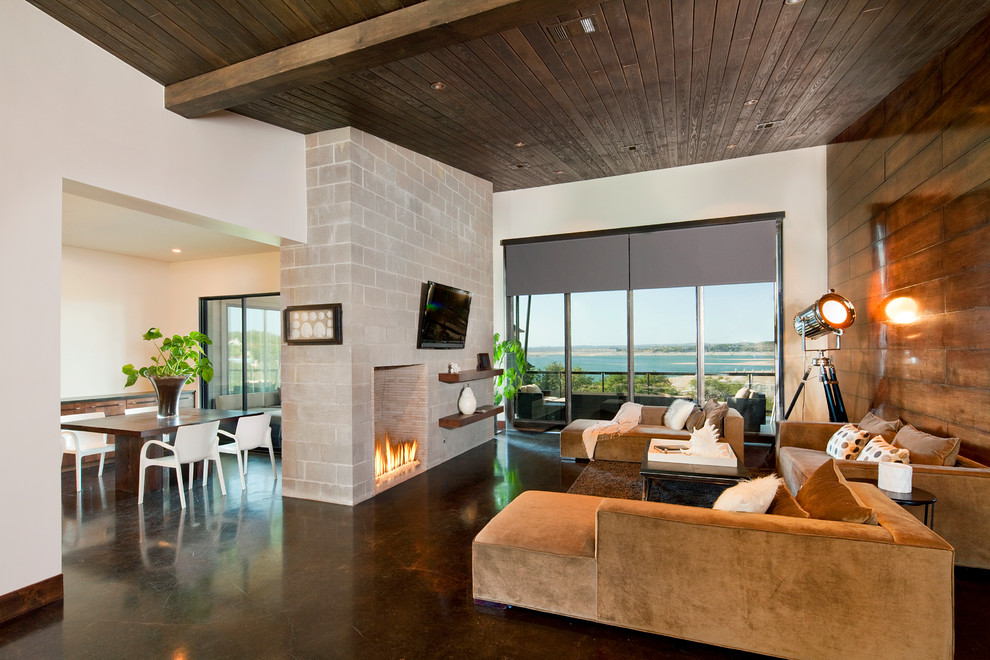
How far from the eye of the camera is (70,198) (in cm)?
468

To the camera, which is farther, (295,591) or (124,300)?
(124,300)

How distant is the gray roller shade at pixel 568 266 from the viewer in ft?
23.7

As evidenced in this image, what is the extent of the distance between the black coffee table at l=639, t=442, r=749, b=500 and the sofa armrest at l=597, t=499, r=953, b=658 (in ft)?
3.69

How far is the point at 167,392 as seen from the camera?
17.0ft

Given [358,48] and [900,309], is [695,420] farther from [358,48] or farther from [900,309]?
[358,48]

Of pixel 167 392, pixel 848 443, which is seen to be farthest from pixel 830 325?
pixel 167 392

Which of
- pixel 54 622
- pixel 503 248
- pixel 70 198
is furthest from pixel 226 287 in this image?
pixel 54 622

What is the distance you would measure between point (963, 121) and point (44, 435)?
19.6 feet

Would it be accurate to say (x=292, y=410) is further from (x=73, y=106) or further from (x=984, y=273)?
(x=984, y=273)

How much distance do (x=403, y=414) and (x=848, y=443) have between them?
4155 millimetres

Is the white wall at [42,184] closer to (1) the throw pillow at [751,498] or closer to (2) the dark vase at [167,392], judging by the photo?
(2) the dark vase at [167,392]

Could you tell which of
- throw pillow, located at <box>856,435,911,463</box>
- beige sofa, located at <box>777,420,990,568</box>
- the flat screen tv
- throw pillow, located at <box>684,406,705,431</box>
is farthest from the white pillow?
the flat screen tv

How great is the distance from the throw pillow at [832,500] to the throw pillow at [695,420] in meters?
2.82

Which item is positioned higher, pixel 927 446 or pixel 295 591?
pixel 927 446
